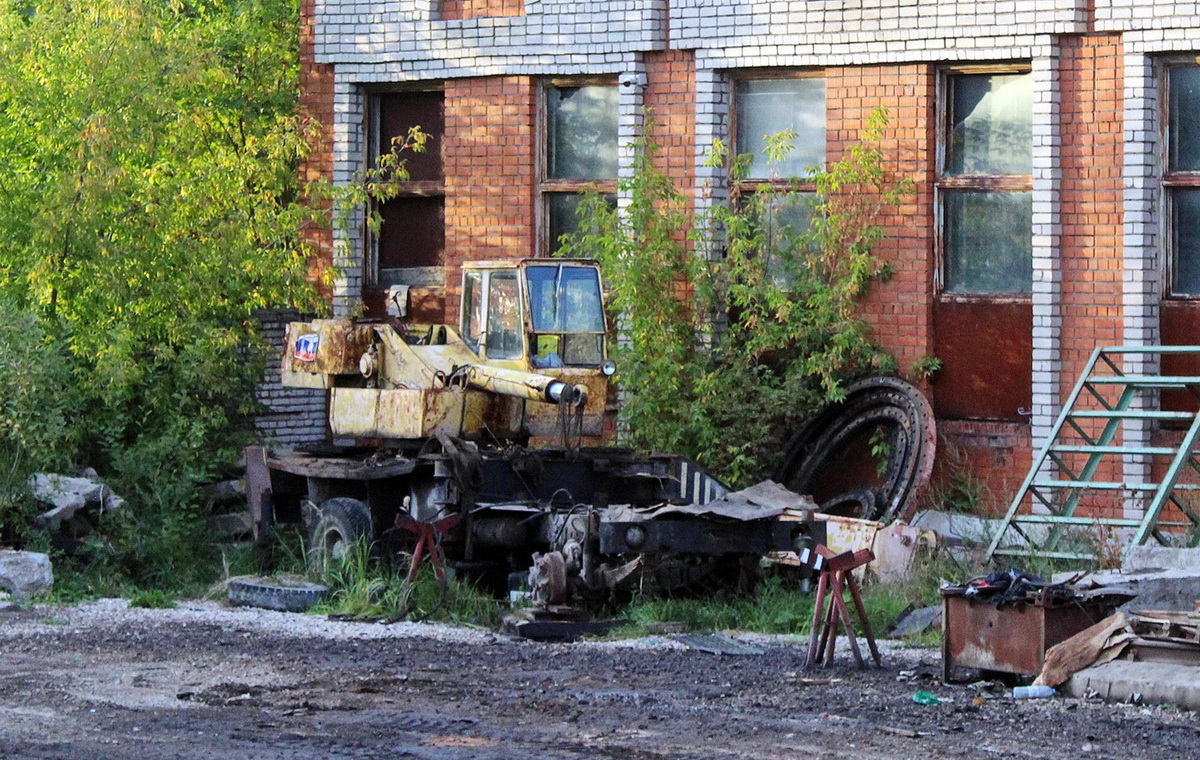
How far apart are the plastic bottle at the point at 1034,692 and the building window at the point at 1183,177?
6758 millimetres

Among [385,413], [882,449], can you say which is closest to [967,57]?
[882,449]

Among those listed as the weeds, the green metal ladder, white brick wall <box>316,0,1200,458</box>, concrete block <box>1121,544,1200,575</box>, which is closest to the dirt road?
the weeds

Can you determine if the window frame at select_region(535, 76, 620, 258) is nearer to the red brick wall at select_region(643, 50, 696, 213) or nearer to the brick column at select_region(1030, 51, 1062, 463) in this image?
the red brick wall at select_region(643, 50, 696, 213)

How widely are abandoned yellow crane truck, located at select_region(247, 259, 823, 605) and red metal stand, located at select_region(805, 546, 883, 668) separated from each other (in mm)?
1797

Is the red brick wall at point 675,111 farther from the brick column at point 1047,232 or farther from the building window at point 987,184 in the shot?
the brick column at point 1047,232

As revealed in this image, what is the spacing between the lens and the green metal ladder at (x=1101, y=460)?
14.8 metres

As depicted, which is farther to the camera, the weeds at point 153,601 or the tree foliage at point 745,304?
the tree foliage at point 745,304

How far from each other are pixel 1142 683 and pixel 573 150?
10.3m

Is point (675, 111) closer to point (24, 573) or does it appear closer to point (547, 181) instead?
point (547, 181)

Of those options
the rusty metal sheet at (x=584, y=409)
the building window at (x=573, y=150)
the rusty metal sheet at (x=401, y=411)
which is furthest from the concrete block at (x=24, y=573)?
the building window at (x=573, y=150)

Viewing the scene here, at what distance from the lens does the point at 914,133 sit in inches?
706

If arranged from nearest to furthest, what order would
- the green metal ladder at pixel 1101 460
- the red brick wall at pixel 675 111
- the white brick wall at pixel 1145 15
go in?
1. the green metal ladder at pixel 1101 460
2. the white brick wall at pixel 1145 15
3. the red brick wall at pixel 675 111

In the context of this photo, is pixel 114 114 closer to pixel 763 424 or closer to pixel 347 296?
pixel 347 296

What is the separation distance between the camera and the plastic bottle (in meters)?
11.2
